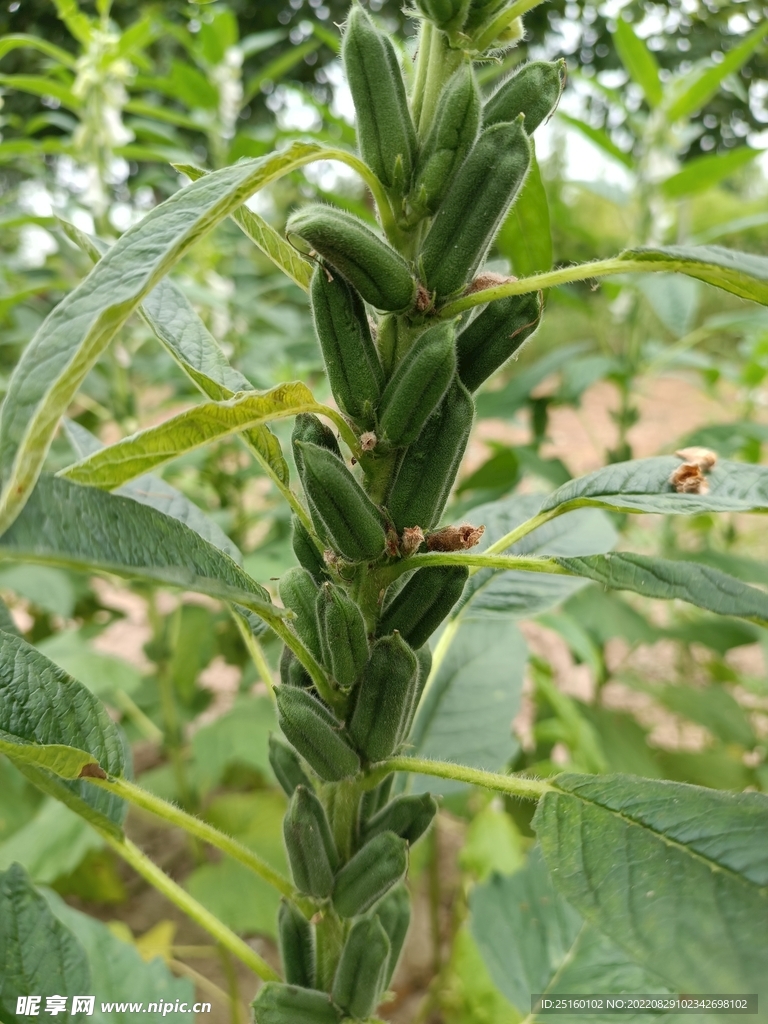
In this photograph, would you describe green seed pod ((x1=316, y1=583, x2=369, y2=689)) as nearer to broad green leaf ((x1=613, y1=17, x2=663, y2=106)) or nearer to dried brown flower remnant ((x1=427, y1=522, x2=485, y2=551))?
dried brown flower remnant ((x1=427, y1=522, x2=485, y2=551))

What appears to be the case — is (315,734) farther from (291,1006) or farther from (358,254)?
(358,254)

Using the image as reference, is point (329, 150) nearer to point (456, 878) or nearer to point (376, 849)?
point (376, 849)

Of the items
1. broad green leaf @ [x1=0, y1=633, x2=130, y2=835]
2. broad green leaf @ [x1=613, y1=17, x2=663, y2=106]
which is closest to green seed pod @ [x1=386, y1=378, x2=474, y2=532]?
broad green leaf @ [x1=0, y1=633, x2=130, y2=835]

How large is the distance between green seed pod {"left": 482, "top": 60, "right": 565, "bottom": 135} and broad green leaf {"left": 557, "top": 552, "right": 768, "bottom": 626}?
10.4 inches

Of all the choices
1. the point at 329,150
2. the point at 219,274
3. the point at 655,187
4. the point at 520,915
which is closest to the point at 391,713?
the point at 329,150

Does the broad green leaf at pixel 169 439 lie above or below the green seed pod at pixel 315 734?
above

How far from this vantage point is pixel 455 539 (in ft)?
1.51

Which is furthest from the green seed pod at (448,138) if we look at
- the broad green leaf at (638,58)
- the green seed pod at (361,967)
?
the broad green leaf at (638,58)

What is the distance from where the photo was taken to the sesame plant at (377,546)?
32 centimetres

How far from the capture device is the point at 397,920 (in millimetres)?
525

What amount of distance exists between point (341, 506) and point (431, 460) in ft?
0.22

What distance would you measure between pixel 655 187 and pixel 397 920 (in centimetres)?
169

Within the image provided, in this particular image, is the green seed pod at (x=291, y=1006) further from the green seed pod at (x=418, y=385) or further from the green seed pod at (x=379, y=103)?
the green seed pod at (x=379, y=103)

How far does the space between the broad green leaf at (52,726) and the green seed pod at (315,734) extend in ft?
0.37
